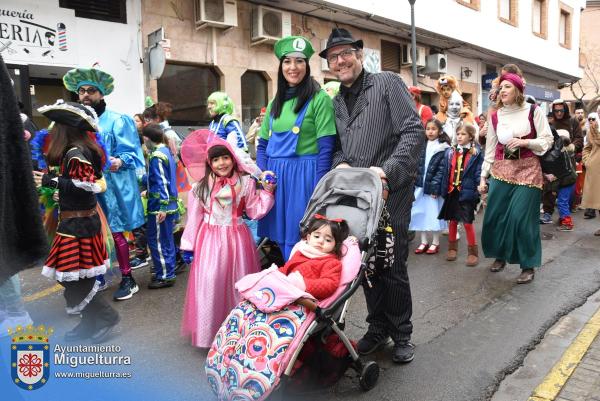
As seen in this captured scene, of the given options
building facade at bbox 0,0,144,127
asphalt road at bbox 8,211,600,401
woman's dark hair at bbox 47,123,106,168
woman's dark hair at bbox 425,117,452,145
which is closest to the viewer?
asphalt road at bbox 8,211,600,401

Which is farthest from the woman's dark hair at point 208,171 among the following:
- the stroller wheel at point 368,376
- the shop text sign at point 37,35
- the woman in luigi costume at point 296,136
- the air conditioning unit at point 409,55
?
the air conditioning unit at point 409,55

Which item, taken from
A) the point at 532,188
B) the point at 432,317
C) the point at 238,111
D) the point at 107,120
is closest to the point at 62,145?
the point at 107,120

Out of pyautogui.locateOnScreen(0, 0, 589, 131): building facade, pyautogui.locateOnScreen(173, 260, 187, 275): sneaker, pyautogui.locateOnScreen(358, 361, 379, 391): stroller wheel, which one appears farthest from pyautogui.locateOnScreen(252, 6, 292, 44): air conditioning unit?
pyautogui.locateOnScreen(358, 361, 379, 391): stroller wheel

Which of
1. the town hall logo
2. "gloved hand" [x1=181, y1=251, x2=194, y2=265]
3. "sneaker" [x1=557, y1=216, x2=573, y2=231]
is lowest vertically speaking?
"sneaker" [x1=557, y1=216, x2=573, y2=231]

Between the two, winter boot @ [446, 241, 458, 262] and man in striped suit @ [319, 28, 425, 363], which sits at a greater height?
man in striped suit @ [319, 28, 425, 363]

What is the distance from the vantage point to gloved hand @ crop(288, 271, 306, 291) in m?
2.71

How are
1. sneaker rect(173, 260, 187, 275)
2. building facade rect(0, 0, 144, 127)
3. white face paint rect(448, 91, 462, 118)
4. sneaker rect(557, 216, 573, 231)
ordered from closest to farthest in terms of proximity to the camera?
sneaker rect(173, 260, 187, 275) < white face paint rect(448, 91, 462, 118) < sneaker rect(557, 216, 573, 231) < building facade rect(0, 0, 144, 127)

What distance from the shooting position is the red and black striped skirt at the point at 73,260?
355cm

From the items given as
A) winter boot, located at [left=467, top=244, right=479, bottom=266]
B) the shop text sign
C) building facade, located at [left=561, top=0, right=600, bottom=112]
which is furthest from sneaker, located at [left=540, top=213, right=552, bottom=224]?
building facade, located at [left=561, top=0, right=600, bottom=112]

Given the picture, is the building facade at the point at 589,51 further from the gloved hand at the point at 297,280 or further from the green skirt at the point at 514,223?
the gloved hand at the point at 297,280

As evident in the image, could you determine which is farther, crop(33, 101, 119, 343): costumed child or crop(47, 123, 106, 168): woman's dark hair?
crop(47, 123, 106, 168): woman's dark hair

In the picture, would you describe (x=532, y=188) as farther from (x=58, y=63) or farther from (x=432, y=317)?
(x=58, y=63)

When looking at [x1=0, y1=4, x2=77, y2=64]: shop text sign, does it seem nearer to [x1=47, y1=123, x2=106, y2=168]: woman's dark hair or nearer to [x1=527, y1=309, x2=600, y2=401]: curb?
[x1=47, y1=123, x2=106, y2=168]: woman's dark hair

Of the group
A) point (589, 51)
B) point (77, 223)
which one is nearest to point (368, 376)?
point (77, 223)
